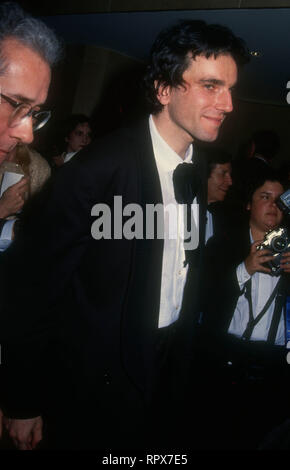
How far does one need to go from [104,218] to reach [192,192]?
443 millimetres

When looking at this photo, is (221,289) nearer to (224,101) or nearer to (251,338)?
(251,338)

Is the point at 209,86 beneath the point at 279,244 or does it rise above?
above

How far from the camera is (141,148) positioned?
1339 millimetres

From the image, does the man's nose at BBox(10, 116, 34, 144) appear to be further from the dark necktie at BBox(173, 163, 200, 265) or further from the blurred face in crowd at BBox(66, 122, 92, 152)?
the blurred face in crowd at BBox(66, 122, 92, 152)

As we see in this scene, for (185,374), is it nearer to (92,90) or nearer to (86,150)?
(86,150)

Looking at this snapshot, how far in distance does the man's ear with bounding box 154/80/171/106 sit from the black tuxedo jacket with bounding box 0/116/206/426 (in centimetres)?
42

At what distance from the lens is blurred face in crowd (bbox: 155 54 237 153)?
1531 millimetres

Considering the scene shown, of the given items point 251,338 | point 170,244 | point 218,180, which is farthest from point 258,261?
point 218,180

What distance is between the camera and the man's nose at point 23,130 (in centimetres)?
129

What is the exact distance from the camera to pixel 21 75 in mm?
1225

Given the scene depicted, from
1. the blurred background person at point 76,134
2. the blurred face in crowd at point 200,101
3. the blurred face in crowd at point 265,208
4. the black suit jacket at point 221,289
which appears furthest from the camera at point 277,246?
the blurred background person at point 76,134

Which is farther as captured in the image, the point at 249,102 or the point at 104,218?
the point at 249,102

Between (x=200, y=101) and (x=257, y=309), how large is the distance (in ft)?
4.73
